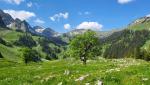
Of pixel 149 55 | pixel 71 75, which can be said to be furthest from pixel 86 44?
pixel 149 55

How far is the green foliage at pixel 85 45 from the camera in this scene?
84500mm

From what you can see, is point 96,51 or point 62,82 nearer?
point 62,82

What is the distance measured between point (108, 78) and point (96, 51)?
63.0 m

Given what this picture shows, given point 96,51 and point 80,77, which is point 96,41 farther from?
point 80,77

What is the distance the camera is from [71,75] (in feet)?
88.8

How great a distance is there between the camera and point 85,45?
85.4 metres

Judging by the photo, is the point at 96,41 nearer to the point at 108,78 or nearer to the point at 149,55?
the point at 108,78

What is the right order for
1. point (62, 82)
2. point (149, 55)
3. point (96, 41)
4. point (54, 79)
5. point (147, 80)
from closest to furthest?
point (147, 80) → point (62, 82) → point (54, 79) → point (96, 41) → point (149, 55)

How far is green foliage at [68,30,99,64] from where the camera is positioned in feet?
277

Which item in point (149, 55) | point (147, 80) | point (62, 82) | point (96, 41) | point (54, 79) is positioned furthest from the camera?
point (149, 55)

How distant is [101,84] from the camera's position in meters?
22.5

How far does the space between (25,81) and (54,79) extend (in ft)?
8.49

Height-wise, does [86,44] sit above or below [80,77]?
above

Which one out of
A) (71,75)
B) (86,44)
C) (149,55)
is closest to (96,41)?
(86,44)
